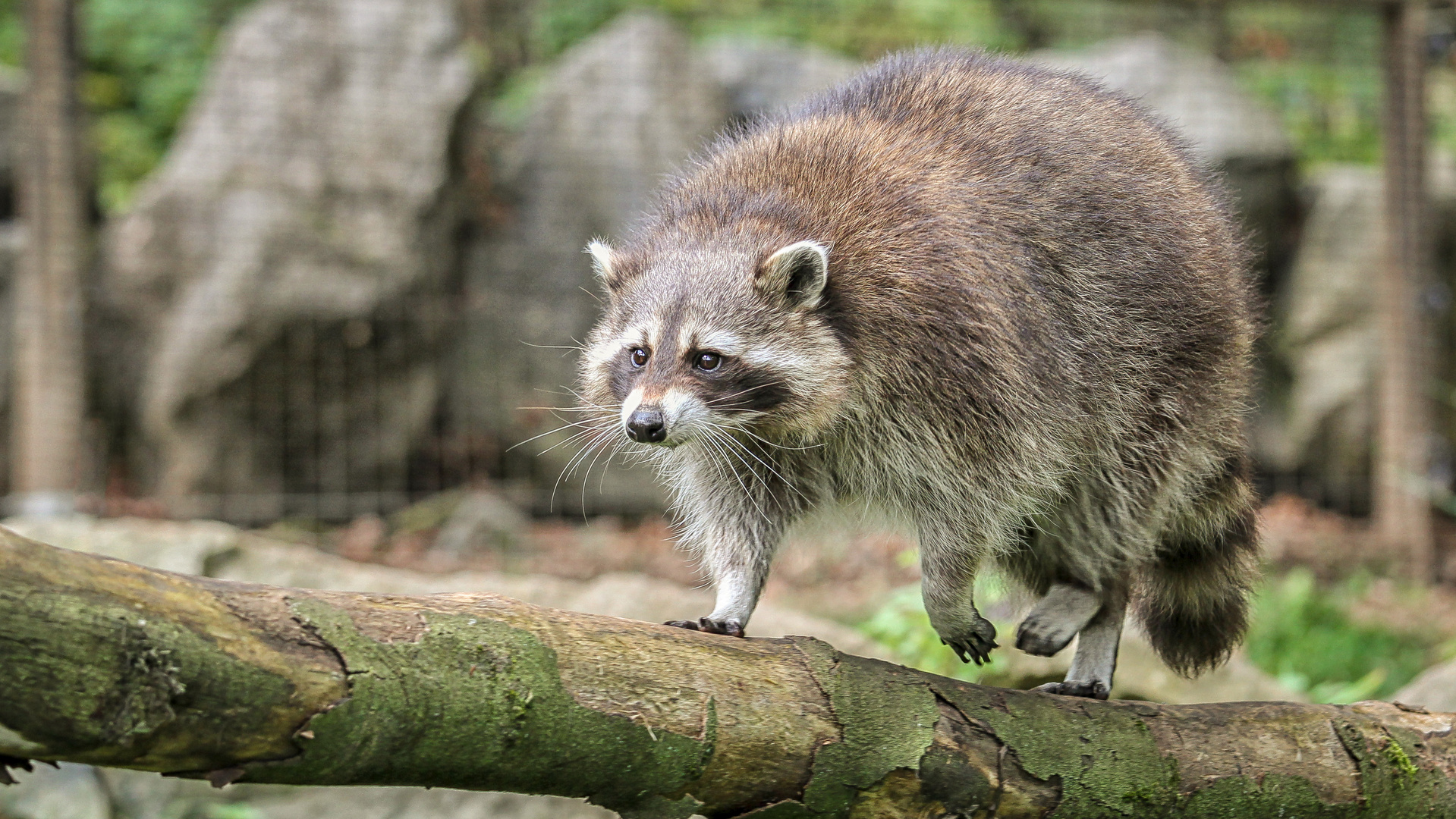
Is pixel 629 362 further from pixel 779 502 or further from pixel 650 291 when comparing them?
pixel 779 502

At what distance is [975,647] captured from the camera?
3.88 m

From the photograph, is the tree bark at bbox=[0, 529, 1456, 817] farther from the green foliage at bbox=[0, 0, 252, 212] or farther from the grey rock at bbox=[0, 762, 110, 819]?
the green foliage at bbox=[0, 0, 252, 212]

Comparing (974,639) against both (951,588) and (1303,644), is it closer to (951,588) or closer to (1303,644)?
(951,588)

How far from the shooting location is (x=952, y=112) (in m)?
4.07

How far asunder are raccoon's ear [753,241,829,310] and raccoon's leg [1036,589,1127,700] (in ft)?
4.47

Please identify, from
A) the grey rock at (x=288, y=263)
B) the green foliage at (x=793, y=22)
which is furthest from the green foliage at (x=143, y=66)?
the green foliage at (x=793, y=22)

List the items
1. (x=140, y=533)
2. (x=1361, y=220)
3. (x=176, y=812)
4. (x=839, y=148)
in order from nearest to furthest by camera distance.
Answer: (x=839, y=148)
(x=176, y=812)
(x=140, y=533)
(x=1361, y=220)

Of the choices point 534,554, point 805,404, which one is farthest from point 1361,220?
point 805,404

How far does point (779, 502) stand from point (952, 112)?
4.02ft

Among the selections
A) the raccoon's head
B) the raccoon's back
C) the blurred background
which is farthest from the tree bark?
the blurred background

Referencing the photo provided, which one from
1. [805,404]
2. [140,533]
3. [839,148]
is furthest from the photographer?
[140,533]

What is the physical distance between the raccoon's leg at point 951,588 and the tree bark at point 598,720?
1.27 ft

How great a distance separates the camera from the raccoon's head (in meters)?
3.67

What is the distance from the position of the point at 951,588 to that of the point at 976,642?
0.18 metres
